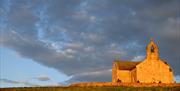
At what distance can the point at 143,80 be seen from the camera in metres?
85.3

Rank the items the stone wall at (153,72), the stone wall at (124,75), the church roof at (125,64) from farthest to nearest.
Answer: the church roof at (125,64), the stone wall at (124,75), the stone wall at (153,72)

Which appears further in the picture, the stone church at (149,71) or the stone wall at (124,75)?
the stone wall at (124,75)

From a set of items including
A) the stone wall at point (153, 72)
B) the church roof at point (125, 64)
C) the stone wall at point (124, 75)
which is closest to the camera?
the stone wall at point (153, 72)

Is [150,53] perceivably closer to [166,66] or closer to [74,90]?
[166,66]

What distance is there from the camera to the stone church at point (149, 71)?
280 ft

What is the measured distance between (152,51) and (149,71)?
480cm

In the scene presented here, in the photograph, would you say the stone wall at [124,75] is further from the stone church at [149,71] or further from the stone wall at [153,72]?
the stone wall at [153,72]

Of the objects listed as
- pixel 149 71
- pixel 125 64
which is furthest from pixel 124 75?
pixel 149 71

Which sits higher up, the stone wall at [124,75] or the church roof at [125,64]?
the church roof at [125,64]

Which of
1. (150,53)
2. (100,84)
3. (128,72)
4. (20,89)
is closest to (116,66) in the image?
(128,72)

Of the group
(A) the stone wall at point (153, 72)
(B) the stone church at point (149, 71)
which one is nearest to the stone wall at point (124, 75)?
(B) the stone church at point (149, 71)

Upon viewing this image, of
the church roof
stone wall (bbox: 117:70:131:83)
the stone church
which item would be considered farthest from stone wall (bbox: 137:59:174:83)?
stone wall (bbox: 117:70:131:83)

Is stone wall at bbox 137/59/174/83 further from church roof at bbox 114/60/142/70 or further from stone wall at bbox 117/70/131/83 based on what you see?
stone wall at bbox 117/70/131/83

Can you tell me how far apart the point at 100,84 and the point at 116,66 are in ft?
103
